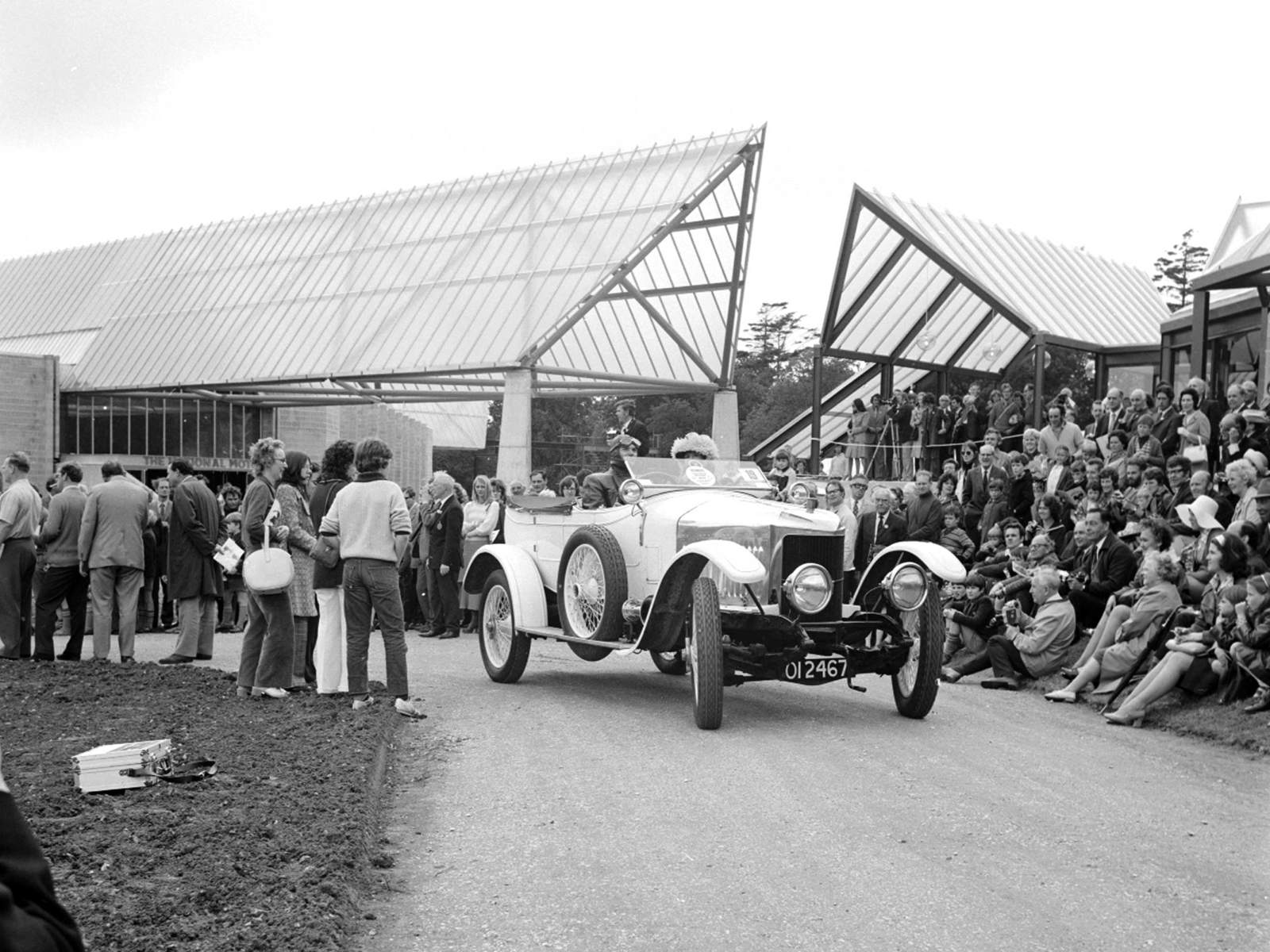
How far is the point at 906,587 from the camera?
31.1ft

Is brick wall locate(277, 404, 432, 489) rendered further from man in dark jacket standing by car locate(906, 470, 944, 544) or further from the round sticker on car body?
the round sticker on car body

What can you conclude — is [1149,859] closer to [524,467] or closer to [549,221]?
[524,467]

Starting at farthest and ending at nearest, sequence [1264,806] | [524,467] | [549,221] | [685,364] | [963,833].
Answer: [685,364] → [549,221] → [524,467] → [1264,806] → [963,833]

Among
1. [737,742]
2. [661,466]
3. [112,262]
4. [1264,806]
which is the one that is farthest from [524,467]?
[112,262]

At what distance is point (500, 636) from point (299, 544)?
92.9 inches

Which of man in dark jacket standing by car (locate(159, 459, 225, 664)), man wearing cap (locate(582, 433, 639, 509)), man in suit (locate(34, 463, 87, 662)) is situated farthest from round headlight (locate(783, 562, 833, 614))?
man in suit (locate(34, 463, 87, 662))

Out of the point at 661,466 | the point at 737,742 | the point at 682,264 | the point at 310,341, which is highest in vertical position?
the point at 682,264

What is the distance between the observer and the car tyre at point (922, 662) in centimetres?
912

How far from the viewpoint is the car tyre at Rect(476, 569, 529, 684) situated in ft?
35.7

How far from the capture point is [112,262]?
43.3 m

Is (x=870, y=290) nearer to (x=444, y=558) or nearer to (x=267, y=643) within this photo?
(x=444, y=558)

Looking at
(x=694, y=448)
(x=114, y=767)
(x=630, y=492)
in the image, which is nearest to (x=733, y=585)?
(x=630, y=492)

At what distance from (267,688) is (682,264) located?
2415 centimetres

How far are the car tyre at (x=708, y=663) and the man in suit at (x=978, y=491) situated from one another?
332 inches
